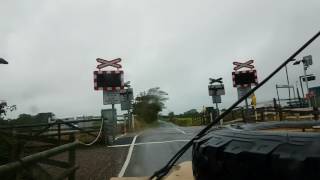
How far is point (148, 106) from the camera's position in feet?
194

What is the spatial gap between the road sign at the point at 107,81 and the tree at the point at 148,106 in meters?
32.6

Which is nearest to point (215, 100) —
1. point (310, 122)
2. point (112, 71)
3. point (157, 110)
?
point (112, 71)

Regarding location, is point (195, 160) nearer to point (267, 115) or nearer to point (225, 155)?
point (225, 155)

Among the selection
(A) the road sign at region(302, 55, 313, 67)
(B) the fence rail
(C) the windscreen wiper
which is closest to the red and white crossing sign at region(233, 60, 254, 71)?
(A) the road sign at region(302, 55, 313, 67)

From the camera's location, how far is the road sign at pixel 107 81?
74.0 ft

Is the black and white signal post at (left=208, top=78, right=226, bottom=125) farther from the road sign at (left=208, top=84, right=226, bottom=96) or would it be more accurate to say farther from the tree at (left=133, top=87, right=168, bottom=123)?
the tree at (left=133, top=87, right=168, bottom=123)

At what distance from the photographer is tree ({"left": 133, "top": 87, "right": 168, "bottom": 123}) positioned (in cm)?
5644

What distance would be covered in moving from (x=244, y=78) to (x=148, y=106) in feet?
119

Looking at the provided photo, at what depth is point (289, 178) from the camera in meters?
2.06

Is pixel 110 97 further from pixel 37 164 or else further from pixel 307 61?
pixel 37 164

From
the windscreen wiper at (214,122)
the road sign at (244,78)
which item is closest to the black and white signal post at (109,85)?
the road sign at (244,78)

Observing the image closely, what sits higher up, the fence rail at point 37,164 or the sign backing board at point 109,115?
the sign backing board at point 109,115

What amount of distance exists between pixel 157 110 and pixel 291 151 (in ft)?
186

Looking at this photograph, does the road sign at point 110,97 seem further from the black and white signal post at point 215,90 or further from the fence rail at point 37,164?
the fence rail at point 37,164
